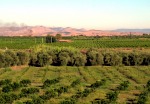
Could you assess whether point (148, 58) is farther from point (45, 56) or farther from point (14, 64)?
point (14, 64)

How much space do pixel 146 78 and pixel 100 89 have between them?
10.8 m

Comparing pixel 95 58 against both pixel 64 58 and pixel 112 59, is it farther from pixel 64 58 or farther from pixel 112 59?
pixel 64 58

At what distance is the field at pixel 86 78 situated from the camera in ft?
106

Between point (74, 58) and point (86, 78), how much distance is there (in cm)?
1526

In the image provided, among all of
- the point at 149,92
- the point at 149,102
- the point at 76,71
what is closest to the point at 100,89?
the point at 149,92

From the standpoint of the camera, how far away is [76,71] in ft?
172

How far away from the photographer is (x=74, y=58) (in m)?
59.9

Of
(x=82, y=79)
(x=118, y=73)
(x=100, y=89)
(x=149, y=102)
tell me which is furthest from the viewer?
(x=118, y=73)

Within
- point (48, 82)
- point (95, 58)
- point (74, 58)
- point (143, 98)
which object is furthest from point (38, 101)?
point (95, 58)

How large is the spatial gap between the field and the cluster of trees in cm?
244

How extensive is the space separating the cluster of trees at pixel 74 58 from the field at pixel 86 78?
2.44m

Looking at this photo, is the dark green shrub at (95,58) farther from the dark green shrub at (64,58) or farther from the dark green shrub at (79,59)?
the dark green shrub at (64,58)

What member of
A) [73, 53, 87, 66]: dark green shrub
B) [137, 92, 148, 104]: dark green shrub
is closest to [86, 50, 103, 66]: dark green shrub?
[73, 53, 87, 66]: dark green shrub

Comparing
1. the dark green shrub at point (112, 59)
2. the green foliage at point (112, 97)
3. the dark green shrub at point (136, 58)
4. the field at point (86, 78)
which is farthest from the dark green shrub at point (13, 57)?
the green foliage at point (112, 97)
